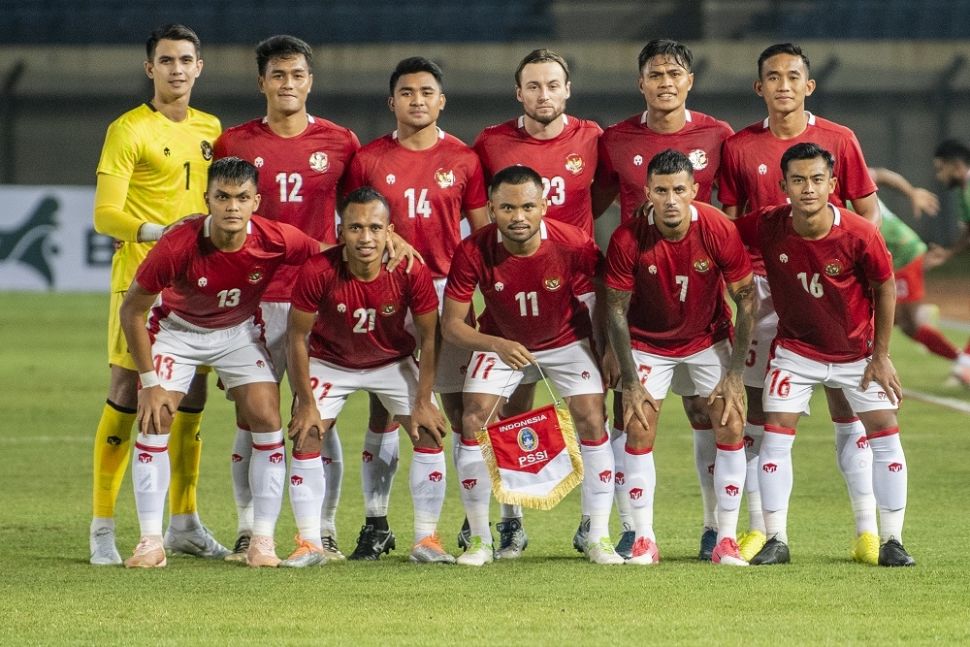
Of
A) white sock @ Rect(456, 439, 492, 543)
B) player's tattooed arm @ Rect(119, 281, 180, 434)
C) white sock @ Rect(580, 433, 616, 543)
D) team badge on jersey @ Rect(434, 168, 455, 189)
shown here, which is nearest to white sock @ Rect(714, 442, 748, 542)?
white sock @ Rect(580, 433, 616, 543)

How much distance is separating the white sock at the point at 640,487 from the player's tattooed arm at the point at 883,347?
84 centimetres

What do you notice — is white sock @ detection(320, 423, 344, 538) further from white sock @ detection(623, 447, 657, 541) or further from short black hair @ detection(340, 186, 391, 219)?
white sock @ detection(623, 447, 657, 541)

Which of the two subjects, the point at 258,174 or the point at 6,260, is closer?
the point at 258,174

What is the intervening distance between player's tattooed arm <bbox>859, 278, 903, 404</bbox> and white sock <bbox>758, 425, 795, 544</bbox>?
355 mm

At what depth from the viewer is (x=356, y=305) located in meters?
5.52

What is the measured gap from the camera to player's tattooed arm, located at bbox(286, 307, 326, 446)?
5.45 m

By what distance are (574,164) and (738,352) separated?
1.07 metres

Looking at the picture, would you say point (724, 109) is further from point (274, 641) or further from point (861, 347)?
point (274, 641)

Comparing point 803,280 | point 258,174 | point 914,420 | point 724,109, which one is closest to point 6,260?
point 724,109

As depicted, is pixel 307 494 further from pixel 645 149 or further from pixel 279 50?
pixel 645 149

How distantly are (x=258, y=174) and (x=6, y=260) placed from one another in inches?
577

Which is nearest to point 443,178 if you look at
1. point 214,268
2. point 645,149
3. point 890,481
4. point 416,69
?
point 416,69

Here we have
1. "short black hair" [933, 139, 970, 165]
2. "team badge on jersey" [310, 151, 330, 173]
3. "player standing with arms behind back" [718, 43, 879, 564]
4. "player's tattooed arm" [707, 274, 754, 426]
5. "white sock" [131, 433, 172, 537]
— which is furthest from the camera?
"short black hair" [933, 139, 970, 165]

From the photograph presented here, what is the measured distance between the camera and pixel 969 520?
6.27 metres
